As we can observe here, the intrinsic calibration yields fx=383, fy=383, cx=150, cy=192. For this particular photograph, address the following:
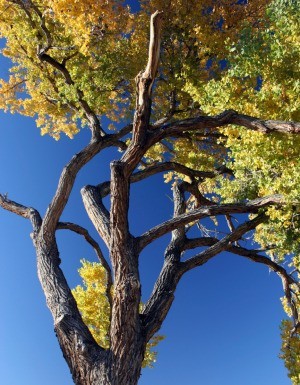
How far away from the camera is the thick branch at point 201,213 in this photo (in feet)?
25.5

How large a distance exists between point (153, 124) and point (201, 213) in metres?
3.53

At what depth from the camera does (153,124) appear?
10.5 metres

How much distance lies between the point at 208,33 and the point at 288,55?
4897 mm

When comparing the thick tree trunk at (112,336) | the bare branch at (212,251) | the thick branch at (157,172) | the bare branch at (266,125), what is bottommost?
the thick tree trunk at (112,336)

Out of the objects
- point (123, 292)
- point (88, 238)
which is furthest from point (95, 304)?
point (123, 292)

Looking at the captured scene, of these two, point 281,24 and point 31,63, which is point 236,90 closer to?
point 281,24

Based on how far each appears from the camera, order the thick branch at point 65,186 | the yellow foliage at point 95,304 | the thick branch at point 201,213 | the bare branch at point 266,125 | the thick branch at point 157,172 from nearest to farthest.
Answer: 1. the bare branch at point 266,125
2. the thick branch at point 201,213
3. the thick branch at point 65,186
4. the thick branch at point 157,172
5. the yellow foliage at point 95,304

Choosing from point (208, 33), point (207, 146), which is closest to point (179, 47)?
point (208, 33)

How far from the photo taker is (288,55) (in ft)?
26.7

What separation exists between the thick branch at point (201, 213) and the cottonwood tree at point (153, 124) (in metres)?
0.02

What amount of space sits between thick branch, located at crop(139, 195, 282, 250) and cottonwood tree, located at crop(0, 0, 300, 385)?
0.08 ft

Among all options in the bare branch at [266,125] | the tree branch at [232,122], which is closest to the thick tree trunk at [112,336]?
the tree branch at [232,122]

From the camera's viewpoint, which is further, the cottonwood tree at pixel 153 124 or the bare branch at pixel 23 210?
the bare branch at pixel 23 210

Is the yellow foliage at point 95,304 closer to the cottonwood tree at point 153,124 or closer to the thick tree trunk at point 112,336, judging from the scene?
the cottonwood tree at point 153,124
